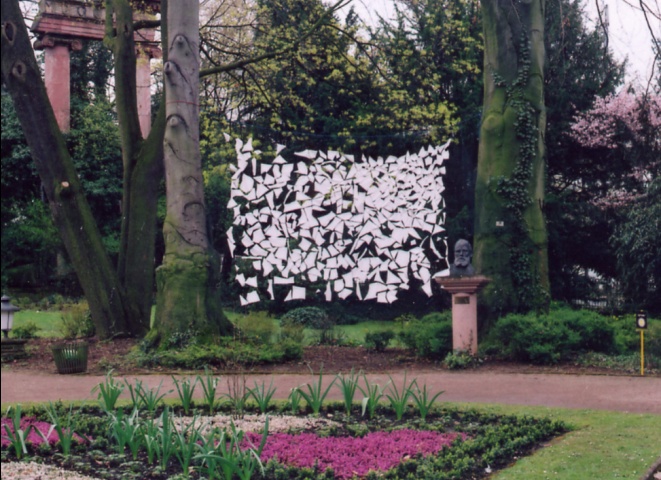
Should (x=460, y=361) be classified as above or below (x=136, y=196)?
below

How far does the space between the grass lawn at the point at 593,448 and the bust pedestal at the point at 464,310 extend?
4.22 m

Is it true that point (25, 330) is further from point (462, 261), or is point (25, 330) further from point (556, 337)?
point (556, 337)

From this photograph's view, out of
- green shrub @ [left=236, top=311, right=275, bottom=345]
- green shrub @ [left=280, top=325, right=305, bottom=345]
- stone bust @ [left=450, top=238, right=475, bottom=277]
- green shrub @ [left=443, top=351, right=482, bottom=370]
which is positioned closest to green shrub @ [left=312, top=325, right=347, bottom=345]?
green shrub @ [left=280, top=325, right=305, bottom=345]

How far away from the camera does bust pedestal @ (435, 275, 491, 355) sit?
12875 millimetres

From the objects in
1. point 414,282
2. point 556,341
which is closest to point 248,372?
point 556,341

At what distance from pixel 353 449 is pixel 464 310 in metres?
7.03

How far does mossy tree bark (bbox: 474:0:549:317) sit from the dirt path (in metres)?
2.49

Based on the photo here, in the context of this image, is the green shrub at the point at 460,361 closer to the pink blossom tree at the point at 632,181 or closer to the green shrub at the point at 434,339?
the green shrub at the point at 434,339

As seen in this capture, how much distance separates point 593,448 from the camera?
21.6 ft

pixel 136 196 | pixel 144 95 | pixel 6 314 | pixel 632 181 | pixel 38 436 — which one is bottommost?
pixel 38 436

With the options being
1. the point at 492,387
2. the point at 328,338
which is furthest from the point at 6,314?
the point at 328,338

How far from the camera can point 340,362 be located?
42.6 ft

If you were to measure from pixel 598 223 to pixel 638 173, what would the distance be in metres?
1.73

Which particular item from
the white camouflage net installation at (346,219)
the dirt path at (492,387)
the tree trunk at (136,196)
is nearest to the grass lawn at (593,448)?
the dirt path at (492,387)
